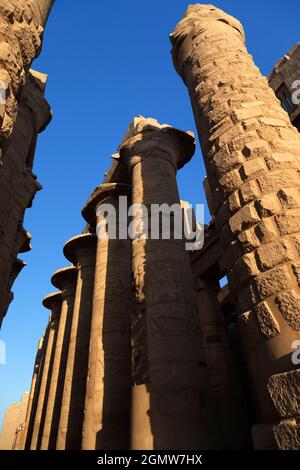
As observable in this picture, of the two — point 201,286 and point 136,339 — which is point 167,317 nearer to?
point 136,339

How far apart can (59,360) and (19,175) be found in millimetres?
9332

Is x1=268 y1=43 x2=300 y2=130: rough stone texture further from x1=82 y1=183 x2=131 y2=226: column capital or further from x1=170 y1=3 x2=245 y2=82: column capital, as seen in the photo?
x1=170 y1=3 x2=245 y2=82: column capital

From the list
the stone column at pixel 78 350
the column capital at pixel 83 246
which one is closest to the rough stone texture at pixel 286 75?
the column capital at pixel 83 246

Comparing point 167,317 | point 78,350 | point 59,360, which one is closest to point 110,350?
point 167,317

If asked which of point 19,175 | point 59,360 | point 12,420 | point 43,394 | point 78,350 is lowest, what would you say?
point 43,394

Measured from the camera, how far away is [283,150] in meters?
3.97

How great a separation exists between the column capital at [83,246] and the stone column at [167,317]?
5.04 meters

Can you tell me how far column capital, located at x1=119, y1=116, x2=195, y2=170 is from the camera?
31.0 ft

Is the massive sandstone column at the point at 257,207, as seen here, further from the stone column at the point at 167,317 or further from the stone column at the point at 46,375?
the stone column at the point at 46,375

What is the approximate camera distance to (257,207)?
365cm

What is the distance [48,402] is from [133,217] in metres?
9.45
